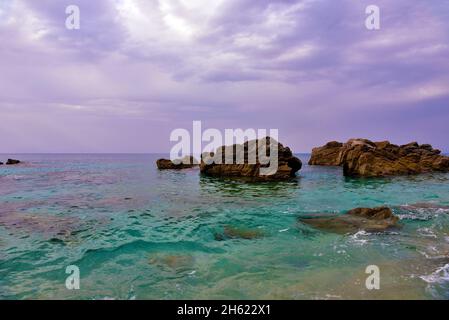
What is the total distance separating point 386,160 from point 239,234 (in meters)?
38.9

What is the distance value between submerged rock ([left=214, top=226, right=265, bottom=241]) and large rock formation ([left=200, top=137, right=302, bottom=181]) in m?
25.1

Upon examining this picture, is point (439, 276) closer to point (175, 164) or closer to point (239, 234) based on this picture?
point (239, 234)

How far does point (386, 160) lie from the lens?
45.3m

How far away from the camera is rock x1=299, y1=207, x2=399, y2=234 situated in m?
Result: 14.1

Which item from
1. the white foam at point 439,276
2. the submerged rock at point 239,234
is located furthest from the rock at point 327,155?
the white foam at point 439,276

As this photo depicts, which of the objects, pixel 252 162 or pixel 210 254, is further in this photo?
pixel 252 162

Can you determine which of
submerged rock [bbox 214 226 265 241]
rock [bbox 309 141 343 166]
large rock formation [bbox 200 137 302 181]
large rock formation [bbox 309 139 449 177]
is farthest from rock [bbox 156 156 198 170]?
submerged rock [bbox 214 226 265 241]

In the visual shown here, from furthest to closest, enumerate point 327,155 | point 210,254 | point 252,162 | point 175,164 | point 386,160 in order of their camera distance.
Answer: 1. point 327,155
2. point 175,164
3. point 386,160
4. point 252,162
5. point 210,254

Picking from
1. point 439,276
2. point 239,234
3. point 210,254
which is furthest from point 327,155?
point 439,276

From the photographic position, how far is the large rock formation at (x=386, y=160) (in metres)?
43.6

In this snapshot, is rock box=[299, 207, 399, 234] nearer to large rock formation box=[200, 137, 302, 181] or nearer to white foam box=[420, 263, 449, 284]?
white foam box=[420, 263, 449, 284]
